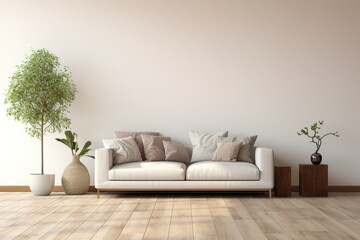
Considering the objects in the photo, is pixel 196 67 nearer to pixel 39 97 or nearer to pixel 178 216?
pixel 39 97

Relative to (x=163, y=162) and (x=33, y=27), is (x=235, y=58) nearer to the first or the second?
(x=163, y=162)

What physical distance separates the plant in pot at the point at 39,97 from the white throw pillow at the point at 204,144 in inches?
70.6

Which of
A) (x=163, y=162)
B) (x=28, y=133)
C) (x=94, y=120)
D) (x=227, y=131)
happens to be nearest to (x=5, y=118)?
(x=28, y=133)

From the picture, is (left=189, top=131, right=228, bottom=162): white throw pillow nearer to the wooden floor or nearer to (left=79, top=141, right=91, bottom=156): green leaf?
the wooden floor

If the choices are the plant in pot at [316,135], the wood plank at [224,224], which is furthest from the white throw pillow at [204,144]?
the wood plank at [224,224]

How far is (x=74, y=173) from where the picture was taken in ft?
26.1

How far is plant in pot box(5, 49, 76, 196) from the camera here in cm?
791

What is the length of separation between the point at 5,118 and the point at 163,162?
246 centimetres

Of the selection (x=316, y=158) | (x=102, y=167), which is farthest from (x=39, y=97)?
(x=316, y=158)

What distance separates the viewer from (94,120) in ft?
27.9

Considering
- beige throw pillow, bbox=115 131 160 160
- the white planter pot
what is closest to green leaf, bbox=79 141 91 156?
beige throw pillow, bbox=115 131 160 160

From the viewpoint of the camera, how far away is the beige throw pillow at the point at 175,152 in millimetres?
7941

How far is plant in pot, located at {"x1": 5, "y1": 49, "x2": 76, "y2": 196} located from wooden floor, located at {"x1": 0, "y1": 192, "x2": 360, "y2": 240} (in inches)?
12.7

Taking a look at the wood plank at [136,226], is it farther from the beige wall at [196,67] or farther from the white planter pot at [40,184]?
the beige wall at [196,67]
